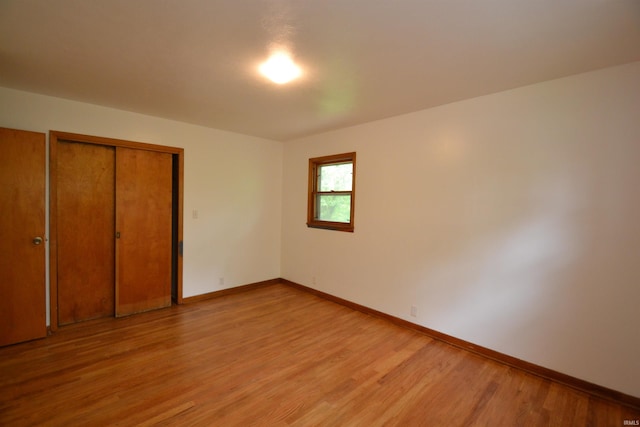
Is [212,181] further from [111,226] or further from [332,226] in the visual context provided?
[332,226]

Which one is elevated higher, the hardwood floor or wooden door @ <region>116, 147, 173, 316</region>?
wooden door @ <region>116, 147, 173, 316</region>

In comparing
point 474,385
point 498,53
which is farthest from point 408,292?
point 498,53

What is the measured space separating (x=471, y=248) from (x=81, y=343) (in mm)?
→ 4034

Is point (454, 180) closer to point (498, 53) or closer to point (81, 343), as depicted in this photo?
point (498, 53)

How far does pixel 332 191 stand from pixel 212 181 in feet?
5.96

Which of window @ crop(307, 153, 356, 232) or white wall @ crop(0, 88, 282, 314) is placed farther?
window @ crop(307, 153, 356, 232)

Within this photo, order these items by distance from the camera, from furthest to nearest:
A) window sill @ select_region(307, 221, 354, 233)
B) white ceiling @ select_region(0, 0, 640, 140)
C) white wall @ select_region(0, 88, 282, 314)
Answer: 1. window sill @ select_region(307, 221, 354, 233)
2. white wall @ select_region(0, 88, 282, 314)
3. white ceiling @ select_region(0, 0, 640, 140)

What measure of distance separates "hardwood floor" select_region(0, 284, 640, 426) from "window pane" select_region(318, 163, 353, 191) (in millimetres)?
1991

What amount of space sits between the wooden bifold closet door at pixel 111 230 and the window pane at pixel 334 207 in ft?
7.24

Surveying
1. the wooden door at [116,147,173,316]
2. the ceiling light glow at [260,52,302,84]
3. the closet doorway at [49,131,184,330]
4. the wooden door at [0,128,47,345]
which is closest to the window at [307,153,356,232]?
the ceiling light glow at [260,52,302,84]

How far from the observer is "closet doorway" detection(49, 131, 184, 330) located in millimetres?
3162

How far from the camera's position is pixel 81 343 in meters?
2.81

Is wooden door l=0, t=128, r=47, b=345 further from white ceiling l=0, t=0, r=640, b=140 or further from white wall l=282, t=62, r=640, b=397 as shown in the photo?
white wall l=282, t=62, r=640, b=397

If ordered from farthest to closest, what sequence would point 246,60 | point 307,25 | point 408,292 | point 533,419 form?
1. point 408,292
2. point 246,60
3. point 533,419
4. point 307,25
